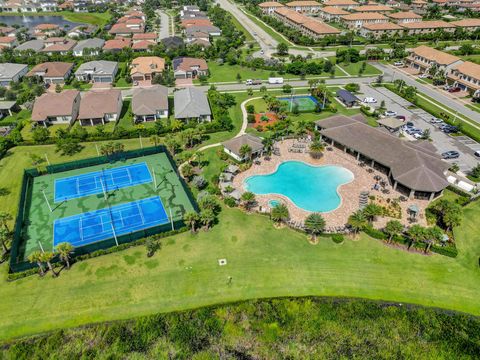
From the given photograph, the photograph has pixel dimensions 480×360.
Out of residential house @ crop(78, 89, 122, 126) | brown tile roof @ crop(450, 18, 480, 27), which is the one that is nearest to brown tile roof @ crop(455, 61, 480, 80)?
brown tile roof @ crop(450, 18, 480, 27)

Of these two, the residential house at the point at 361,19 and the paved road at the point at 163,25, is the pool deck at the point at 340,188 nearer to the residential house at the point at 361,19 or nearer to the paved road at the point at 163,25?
the paved road at the point at 163,25

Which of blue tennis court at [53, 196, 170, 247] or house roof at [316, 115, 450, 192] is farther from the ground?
house roof at [316, 115, 450, 192]

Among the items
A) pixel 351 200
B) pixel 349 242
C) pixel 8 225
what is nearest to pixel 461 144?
pixel 351 200

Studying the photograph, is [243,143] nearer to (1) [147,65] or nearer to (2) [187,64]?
(2) [187,64]

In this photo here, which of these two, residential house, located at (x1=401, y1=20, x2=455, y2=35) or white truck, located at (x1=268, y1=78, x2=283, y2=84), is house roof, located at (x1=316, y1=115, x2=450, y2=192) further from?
residential house, located at (x1=401, y1=20, x2=455, y2=35)

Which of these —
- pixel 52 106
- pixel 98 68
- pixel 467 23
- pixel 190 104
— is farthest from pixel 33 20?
pixel 467 23
